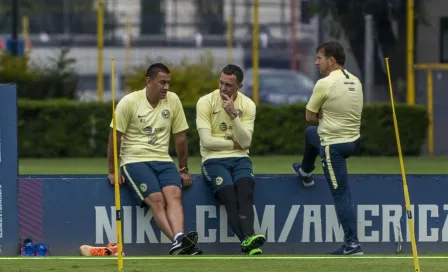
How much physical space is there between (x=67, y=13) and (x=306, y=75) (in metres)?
6.01

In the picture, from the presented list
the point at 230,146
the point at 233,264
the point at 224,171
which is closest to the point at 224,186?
the point at 224,171

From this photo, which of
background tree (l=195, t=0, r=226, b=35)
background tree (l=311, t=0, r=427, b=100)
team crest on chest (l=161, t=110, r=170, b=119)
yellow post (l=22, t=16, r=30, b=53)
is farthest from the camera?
yellow post (l=22, t=16, r=30, b=53)

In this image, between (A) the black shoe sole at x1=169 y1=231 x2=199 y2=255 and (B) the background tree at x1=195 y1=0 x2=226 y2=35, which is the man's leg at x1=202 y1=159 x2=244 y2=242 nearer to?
(A) the black shoe sole at x1=169 y1=231 x2=199 y2=255

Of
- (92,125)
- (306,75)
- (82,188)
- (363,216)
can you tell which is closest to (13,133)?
(82,188)

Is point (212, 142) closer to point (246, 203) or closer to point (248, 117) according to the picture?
point (248, 117)

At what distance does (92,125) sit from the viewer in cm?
2056

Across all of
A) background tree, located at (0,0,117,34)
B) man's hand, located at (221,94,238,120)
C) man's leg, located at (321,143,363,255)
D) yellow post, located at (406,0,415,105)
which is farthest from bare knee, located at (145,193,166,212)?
background tree, located at (0,0,117,34)

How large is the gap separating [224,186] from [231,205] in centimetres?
19

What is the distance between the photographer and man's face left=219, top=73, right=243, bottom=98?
10.8 metres

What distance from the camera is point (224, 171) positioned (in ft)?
35.5

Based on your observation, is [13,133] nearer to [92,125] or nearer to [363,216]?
[363,216]

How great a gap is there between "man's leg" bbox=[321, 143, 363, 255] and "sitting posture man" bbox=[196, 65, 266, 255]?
0.75m

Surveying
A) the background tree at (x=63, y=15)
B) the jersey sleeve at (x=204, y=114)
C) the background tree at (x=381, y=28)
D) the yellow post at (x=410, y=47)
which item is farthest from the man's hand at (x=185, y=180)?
the background tree at (x=63, y=15)

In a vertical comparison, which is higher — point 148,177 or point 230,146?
point 230,146
